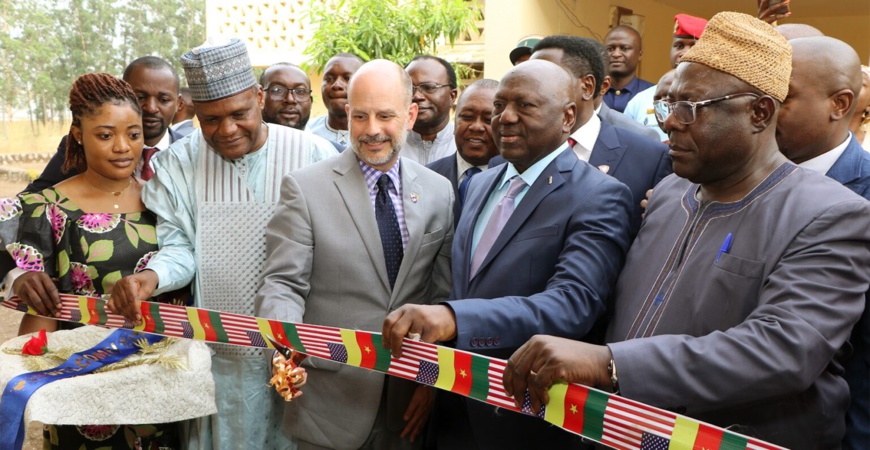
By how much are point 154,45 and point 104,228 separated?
29.2 ft

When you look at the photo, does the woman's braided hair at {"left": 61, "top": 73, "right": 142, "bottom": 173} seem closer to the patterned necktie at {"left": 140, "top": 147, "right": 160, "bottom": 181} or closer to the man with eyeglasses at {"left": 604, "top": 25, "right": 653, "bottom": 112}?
the patterned necktie at {"left": 140, "top": 147, "right": 160, "bottom": 181}

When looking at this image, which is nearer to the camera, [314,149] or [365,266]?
[365,266]

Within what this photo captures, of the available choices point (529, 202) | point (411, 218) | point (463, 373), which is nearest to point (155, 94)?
point (411, 218)

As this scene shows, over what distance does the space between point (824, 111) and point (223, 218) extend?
267 centimetres

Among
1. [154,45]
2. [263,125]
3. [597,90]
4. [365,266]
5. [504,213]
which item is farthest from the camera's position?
[154,45]

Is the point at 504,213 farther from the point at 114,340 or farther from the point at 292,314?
the point at 114,340

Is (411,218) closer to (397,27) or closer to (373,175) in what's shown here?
(373,175)

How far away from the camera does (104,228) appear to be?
3828mm

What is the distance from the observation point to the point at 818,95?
276cm

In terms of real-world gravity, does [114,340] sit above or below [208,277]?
below

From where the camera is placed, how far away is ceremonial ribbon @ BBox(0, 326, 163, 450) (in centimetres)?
332

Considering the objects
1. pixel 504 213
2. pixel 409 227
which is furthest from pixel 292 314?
pixel 504 213

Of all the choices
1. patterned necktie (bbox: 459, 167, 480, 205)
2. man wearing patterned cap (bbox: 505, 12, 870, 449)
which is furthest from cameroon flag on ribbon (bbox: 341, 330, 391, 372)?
patterned necktie (bbox: 459, 167, 480, 205)

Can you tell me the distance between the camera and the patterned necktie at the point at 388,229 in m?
3.42
